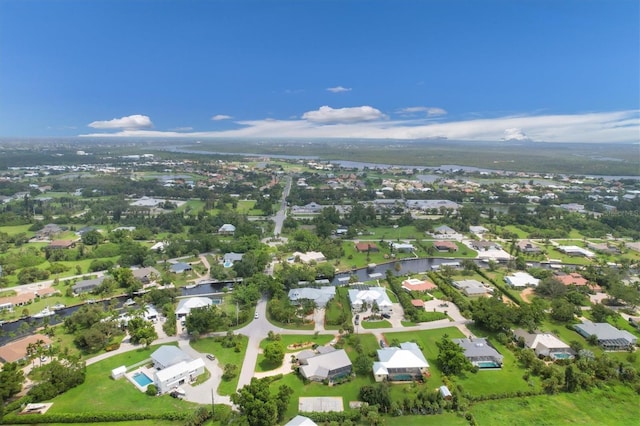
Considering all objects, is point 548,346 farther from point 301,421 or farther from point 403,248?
point 403,248

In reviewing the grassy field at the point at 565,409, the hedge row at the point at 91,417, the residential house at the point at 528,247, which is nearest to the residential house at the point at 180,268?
the hedge row at the point at 91,417

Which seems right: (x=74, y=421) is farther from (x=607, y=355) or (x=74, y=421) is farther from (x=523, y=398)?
(x=607, y=355)

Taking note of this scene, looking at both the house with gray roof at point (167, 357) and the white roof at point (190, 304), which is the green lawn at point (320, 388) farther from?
the white roof at point (190, 304)

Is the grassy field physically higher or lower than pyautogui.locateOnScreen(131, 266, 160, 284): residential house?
lower

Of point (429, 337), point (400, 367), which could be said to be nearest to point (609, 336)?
point (429, 337)

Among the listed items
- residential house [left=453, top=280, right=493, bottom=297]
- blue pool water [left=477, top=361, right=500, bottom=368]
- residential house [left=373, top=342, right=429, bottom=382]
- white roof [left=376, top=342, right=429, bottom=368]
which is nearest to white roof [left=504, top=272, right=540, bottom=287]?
residential house [left=453, top=280, right=493, bottom=297]

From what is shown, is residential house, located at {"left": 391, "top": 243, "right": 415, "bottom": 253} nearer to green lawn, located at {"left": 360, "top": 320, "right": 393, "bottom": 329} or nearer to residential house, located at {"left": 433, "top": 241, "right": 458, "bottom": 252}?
residential house, located at {"left": 433, "top": 241, "right": 458, "bottom": 252}
